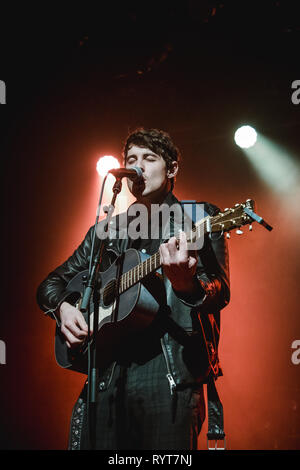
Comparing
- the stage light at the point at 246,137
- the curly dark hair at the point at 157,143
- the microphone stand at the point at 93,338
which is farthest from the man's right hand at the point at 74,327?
the stage light at the point at 246,137

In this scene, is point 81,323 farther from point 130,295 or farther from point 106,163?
point 106,163

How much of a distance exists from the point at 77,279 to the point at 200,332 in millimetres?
1056

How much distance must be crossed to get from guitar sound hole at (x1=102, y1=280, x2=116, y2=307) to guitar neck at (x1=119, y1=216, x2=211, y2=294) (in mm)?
69

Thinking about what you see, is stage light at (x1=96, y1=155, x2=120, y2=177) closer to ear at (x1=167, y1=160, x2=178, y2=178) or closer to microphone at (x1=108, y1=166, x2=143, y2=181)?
ear at (x1=167, y1=160, x2=178, y2=178)

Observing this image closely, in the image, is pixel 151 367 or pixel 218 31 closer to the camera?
pixel 151 367

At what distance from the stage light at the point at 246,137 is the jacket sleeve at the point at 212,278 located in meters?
2.83

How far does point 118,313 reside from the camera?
2.01m

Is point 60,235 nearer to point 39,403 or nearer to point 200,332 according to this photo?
point 39,403

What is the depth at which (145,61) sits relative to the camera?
4.57 metres

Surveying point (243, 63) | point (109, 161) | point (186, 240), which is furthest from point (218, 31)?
point (186, 240)

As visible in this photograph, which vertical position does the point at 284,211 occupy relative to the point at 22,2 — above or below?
below

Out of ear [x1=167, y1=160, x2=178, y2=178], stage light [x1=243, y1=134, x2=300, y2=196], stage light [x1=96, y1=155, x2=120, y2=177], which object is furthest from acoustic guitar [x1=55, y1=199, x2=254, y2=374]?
stage light [x1=96, y1=155, x2=120, y2=177]

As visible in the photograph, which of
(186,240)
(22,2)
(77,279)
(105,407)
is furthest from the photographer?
(22,2)

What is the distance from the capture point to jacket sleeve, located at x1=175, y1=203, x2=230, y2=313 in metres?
1.76
